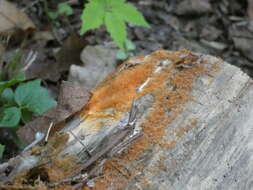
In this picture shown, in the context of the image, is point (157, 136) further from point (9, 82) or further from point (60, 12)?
point (60, 12)

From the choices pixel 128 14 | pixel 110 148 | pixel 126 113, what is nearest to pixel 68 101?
pixel 126 113

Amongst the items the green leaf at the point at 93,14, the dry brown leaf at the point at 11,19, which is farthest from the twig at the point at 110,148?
the dry brown leaf at the point at 11,19

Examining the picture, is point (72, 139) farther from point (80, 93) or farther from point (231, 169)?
point (231, 169)

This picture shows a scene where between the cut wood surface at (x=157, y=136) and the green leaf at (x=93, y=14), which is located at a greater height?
the green leaf at (x=93, y=14)

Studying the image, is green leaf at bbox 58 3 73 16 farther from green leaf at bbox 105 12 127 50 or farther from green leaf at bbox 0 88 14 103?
green leaf at bbox 0 88 14 103

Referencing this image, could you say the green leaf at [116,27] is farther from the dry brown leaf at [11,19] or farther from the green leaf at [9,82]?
the dry brown leaf at [11,19]

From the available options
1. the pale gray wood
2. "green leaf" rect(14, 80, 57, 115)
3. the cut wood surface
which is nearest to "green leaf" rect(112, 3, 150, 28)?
the cut wood surface

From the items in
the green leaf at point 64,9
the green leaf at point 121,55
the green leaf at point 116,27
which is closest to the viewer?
the green leaf at point 116,27

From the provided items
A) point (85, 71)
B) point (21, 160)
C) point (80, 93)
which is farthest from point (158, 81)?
point (85, 71)
